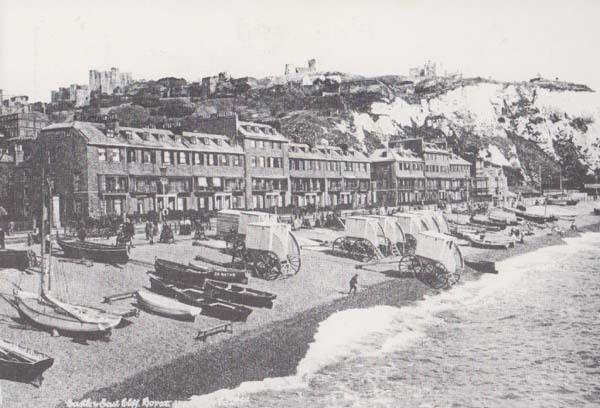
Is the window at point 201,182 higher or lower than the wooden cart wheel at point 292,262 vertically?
higher

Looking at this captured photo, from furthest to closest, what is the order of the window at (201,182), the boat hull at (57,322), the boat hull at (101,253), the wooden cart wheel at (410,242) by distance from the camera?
the window at (201,182) < the wooden cart wheel at (410,242) < the boat hull at (101,253) < the boat hull at (57,322)

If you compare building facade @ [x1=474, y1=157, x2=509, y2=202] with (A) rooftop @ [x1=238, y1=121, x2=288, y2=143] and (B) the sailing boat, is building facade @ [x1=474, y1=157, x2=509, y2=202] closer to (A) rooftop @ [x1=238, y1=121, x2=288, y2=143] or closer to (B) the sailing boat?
(A) rooftop @ [x1=238, y1=121, x2=288, y2=143]

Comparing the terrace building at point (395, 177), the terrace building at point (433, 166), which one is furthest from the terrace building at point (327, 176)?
the terrace building at point (433, 166)

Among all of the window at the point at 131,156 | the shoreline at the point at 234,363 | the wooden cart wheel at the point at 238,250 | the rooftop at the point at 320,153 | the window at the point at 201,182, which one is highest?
the rooftop at the point at 320,153

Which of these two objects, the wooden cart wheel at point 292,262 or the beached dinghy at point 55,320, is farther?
the wooden cart wheel at point 292,262

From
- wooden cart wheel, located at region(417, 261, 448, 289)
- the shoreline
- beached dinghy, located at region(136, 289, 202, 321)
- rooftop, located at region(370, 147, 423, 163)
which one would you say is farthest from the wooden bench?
rooftop, located at region(370, 147, 423, 163)

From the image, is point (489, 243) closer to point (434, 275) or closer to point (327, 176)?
point (434, 275)

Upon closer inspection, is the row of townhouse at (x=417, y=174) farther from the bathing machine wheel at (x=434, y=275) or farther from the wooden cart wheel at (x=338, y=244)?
the bathing machine wheel at (x=434, y=275)
